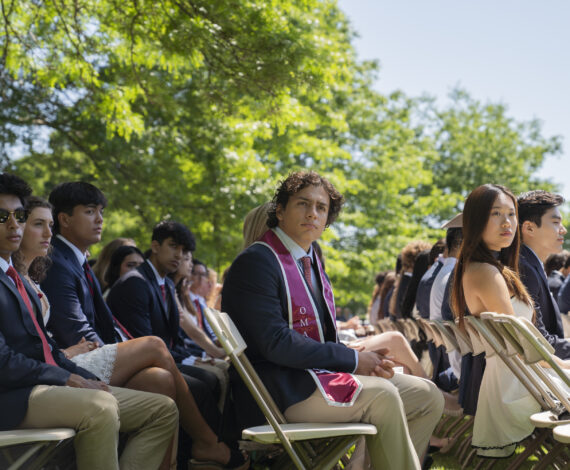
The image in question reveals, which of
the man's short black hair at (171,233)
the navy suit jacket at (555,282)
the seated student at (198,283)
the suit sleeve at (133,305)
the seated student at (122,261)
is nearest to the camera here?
the suit sleeve at (133,305)

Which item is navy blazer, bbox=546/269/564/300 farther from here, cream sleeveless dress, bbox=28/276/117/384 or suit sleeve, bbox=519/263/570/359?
cream sleeveless dress, bbox=28/276/117/384

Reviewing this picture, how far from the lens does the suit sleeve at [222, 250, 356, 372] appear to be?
3623 mm

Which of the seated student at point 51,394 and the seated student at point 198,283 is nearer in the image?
the seated student at point 51,394

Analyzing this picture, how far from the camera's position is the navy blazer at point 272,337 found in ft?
11.9

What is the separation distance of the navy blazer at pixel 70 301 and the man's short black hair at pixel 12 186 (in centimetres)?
102

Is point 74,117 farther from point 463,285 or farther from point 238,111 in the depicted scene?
point 463,285

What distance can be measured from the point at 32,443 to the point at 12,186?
1376 millimetres

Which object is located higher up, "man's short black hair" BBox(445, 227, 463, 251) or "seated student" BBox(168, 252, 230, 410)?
"man's short black hair" BBox(445, 227, 463, 251)

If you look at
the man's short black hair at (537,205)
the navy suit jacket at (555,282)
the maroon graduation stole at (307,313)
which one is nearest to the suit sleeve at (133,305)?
the maroon graduation stole at (307,313)

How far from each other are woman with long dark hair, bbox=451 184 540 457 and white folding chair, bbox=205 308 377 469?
4.14 ft

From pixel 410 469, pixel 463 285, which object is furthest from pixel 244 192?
pixel 410 469

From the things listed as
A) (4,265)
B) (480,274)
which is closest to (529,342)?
(480,274)

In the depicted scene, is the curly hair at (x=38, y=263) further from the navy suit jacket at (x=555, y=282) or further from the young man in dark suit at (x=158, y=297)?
the navy suit jacket at (x=555, y=282)

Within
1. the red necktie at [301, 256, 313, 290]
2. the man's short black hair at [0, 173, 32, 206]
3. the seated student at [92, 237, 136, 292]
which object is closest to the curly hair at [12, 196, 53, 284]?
the man's short black hair at [0, 173, 32, 206]
